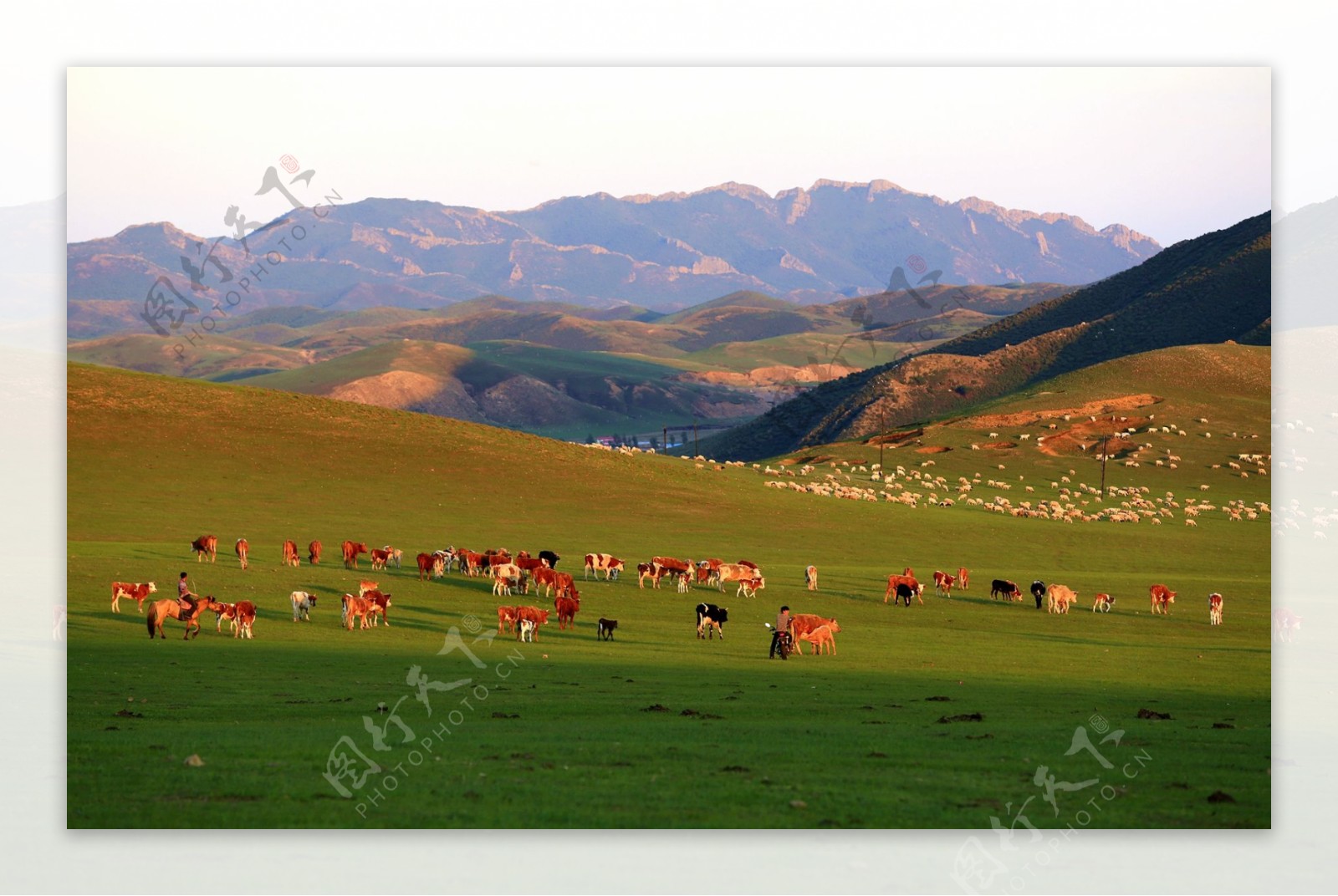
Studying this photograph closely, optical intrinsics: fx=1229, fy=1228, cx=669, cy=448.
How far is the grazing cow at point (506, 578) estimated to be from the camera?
41.2 meters

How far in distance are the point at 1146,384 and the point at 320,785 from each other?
124268 mm

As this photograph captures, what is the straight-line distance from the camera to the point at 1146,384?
129500mm

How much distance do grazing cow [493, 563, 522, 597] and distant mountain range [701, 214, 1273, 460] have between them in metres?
122

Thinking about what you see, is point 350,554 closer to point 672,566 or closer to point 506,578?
point 506,578

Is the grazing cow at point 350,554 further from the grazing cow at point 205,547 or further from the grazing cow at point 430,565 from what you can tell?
the grazing cow at point 205,547

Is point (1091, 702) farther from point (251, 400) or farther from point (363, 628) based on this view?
point (251, 400)

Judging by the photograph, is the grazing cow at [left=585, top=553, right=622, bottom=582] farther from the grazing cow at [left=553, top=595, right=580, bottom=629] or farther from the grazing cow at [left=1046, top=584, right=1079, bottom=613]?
the grazing cow at [left=1046, top=584, right=1079, bottom=613]

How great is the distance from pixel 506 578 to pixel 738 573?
9207 millimetres

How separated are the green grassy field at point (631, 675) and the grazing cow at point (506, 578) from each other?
1.51 meters

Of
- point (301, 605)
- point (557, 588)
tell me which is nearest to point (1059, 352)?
point (557, 588)

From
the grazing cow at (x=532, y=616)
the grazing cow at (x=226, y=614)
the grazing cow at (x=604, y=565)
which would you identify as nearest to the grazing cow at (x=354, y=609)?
the grazing cow at (x=226, y=614)

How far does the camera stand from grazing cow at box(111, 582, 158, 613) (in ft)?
115

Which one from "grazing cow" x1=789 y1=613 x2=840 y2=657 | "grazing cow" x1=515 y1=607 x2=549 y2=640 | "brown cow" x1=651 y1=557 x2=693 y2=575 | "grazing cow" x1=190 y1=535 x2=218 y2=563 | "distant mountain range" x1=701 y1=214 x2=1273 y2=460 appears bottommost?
"grazing cow" x1=789 y1=613 x2=840 y2=657

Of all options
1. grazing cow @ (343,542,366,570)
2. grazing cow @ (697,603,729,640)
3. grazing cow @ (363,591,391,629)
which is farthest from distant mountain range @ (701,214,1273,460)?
grazing cow @ (363,591,391,629)
